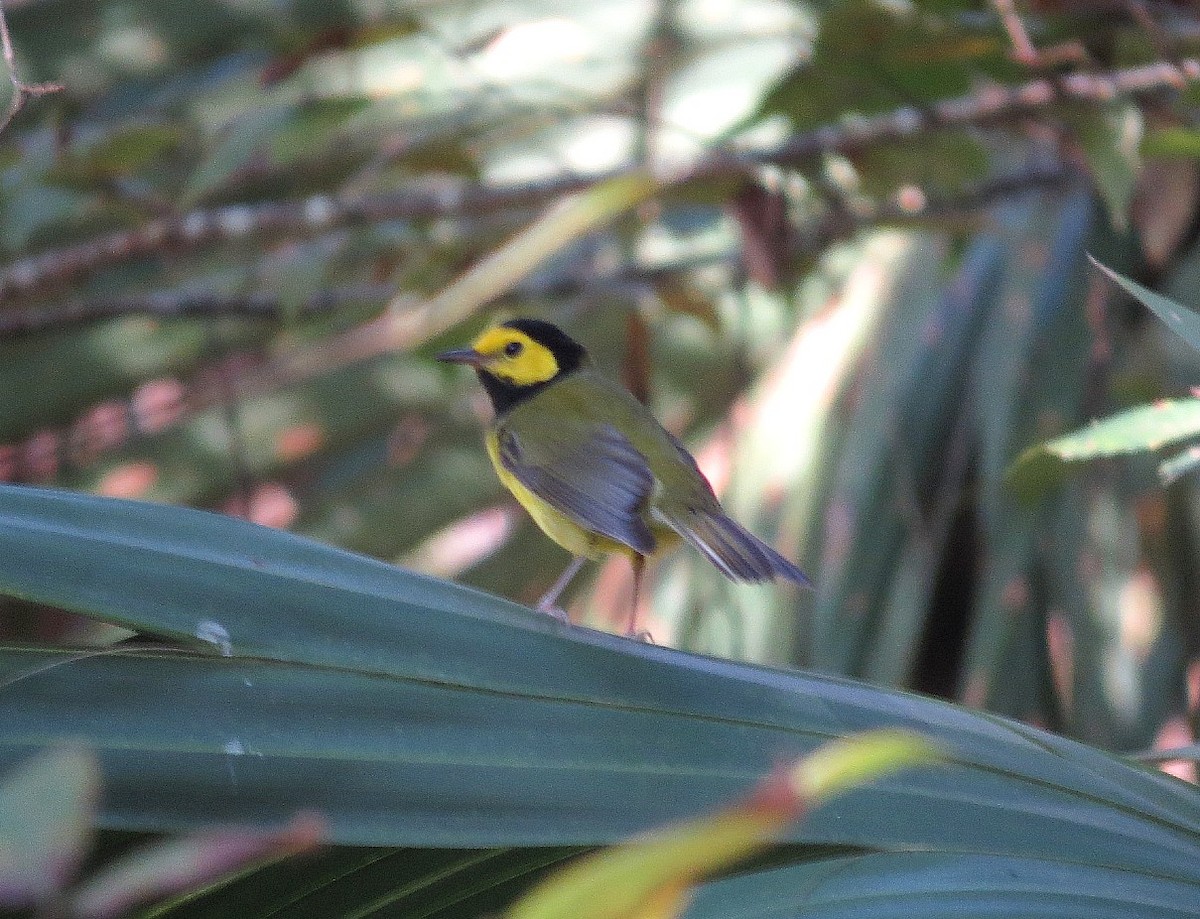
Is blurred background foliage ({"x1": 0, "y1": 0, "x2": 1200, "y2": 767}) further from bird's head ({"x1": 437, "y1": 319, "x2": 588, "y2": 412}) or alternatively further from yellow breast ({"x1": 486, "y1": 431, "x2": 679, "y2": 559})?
yellow breast ({"x1": 486, "y1": 431, "x2": 679, "y2": 559})

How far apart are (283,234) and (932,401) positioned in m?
Result: 1.60

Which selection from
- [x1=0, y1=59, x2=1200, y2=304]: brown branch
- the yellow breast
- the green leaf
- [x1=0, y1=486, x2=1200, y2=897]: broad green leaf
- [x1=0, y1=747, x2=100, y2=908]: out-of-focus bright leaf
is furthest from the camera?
[x1=0, y1=59, x2=1200, y2=304]: brown branch

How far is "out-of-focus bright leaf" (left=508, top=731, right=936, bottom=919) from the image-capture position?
43 cm

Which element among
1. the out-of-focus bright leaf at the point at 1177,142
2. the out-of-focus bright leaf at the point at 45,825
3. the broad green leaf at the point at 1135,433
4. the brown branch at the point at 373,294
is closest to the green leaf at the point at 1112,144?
the out-of-focus bright leaf at the point at 1177,142

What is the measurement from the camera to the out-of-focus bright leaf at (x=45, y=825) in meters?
0.40

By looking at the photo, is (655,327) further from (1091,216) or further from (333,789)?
(333,789)

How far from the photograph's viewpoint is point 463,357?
2947 millimetres

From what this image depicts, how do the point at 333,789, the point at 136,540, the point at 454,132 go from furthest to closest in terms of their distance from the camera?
the point at 454,132, the point at 136,540, the point at 333,789

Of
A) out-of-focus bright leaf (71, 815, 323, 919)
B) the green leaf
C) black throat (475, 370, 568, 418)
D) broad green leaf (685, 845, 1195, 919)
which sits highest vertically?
the green leaf

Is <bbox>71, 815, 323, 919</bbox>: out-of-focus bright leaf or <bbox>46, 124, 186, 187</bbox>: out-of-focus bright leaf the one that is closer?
<bbox>71, 815, 323, 919</bbox>: out-of-focus bright leaf

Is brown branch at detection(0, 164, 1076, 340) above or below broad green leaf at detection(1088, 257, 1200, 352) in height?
above

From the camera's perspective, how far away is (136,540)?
3.49 ft

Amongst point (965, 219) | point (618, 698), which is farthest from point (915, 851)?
point (965, 219)

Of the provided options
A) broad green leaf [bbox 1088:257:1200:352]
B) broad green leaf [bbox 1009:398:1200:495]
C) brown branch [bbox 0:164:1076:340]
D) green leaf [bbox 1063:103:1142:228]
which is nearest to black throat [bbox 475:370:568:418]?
brown branch [bbox 0:164:1076:340]
